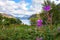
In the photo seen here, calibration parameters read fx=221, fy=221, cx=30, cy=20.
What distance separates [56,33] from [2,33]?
1.86 meters

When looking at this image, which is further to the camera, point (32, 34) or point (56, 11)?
point (56, 11)

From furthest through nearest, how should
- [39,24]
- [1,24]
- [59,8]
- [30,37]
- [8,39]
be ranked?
1. [59,8]
2. [1,24]
3. [8,39]
4. [30,37]
5. [39,24]

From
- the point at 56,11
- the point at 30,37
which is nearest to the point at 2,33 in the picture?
the point at 30,37

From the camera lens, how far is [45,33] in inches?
140

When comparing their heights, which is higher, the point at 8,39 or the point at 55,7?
the point at 55,7

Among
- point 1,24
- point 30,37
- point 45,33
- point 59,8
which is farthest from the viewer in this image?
point 59,8

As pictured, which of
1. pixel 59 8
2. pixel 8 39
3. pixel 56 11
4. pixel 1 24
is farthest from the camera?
pixel 59 8

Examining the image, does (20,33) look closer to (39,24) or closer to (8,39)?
(8,39)

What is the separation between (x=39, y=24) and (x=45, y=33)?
2.84 ft

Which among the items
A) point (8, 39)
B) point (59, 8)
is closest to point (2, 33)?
point (8, 39)

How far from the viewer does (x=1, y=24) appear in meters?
5.15

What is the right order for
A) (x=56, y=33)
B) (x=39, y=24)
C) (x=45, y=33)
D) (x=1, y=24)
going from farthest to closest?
(x=1, y=24) → (x=45, y=33) → (x=56, y=33) → (x=39, y=24)

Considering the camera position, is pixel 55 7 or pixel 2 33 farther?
pixel 55 7

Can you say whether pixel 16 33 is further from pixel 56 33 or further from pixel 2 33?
pixel 56 33
